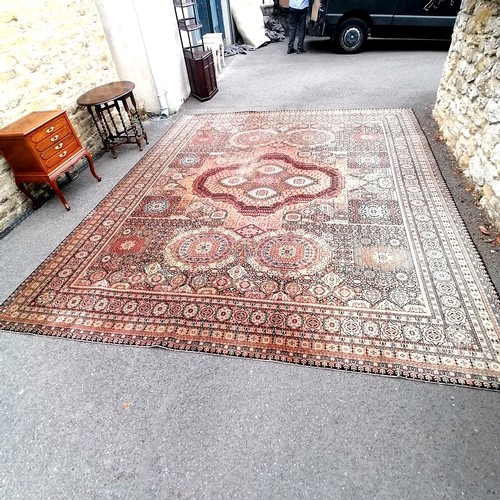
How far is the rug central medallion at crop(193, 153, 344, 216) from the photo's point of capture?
2.96 m

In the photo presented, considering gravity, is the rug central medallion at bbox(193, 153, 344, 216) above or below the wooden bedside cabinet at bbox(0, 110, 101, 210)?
below

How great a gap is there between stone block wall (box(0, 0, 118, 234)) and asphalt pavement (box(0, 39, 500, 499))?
187 centimetres

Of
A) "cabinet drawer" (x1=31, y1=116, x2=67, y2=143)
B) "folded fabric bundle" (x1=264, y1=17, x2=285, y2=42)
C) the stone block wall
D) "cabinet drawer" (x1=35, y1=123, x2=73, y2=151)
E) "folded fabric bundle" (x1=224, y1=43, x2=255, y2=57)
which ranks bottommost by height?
"folded fabric bundle" (x1=224, y1=43, x2=255, y2=57)

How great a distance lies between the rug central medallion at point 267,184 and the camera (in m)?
2.96

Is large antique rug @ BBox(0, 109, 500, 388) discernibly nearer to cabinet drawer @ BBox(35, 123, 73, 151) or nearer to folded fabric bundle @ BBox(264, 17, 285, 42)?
cabinet drawer @ BBox(35, 123, 73, 151)

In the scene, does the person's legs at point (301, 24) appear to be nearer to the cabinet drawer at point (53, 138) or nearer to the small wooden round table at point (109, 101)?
the small wooden round table at point (109, 101)

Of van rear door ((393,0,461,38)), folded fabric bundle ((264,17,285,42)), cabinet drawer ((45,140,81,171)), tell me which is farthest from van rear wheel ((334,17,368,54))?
cabinet drawer ((45,140,81,171))

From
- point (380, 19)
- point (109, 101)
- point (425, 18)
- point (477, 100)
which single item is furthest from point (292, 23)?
point (477, 100)

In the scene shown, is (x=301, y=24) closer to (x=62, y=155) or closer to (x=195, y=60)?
(x=195, y=60)

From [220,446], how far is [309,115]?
13.1 ft

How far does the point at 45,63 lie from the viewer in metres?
3.20

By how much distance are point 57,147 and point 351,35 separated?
5.82 m

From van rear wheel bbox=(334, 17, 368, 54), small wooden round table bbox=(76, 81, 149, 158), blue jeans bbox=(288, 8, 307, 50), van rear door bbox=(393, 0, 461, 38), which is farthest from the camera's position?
blue jeans bbox=(288, 8, 307, 50)

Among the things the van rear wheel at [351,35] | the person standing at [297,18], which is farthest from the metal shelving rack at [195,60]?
the van rear wheel at [351,35]
